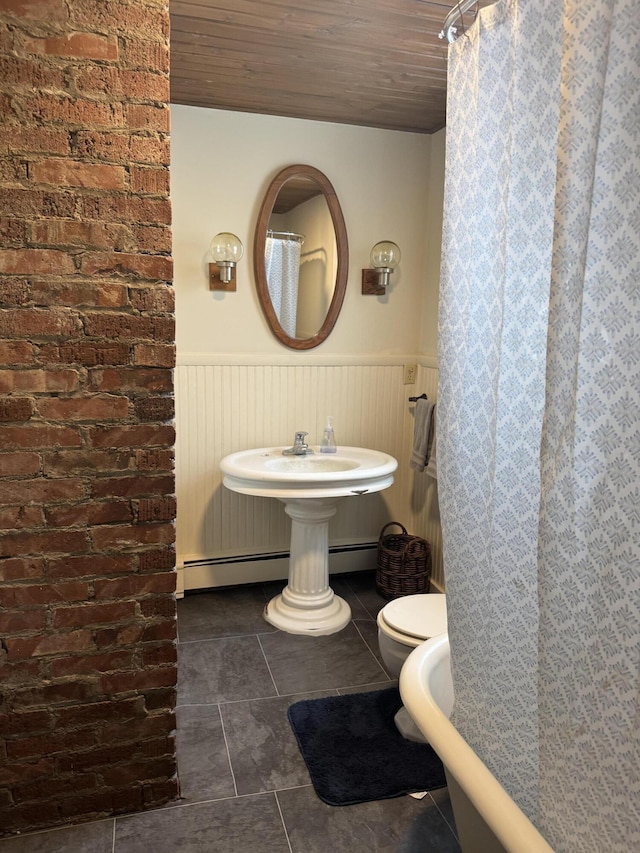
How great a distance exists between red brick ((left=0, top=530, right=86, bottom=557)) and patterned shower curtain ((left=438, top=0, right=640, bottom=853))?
0.95 metres

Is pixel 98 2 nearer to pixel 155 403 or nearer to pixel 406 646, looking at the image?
pixel 155 403

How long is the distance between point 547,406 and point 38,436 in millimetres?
1223

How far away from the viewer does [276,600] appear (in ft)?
10.3

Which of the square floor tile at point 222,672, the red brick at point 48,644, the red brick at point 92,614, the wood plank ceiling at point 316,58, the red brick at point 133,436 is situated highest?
the wood plank ceiling at point 316,58

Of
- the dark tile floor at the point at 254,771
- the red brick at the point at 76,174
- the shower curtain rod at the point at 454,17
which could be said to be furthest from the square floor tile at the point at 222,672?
the shower curtain rod at the point at 454,17

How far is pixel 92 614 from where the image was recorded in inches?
68.2

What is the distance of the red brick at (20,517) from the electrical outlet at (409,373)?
7.26 feet

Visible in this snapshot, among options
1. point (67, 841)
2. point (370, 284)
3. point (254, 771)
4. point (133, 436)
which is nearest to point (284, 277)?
point (370, 284)

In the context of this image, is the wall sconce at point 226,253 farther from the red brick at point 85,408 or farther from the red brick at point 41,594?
the red brick at point 41,594

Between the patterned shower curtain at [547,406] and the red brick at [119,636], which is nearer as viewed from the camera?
the patterned shower curtain at [547,406]

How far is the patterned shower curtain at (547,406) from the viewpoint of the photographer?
0.92m

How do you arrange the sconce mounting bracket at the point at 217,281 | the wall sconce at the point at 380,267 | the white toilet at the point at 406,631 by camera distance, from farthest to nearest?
the wall sconce at the point at 380,267 → the sconce mounting bracket at the point at 217,281 → the white toilet at the point at 406,631

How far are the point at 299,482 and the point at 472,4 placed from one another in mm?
1838

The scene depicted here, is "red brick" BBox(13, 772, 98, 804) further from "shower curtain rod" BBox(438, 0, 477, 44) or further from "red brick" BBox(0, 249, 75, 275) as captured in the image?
"shower curtain rod" BBox(438, 0, 477, 44)
